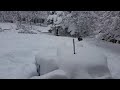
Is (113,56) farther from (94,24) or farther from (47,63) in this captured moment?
(47,63)

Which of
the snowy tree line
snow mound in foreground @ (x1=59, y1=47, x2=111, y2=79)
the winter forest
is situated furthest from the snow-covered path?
snow mound in foreground @ (x1=59, y1=47, x2=111, y2=79)

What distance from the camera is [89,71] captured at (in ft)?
9.59

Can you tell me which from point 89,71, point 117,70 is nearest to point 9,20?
point 117,70

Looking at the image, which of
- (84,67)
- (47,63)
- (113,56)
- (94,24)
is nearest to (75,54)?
(84,67)

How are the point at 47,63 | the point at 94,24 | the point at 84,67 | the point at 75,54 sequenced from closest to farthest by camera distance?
the point at 84,67, the point at 75,54, the point at 47,63, the point at 94,24

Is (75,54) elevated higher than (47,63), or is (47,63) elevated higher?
(75,54)

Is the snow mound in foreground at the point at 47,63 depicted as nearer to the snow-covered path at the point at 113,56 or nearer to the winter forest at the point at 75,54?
the winter forest at the point at 75,54

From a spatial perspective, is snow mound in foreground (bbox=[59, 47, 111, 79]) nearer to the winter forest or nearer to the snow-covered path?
the winter forest

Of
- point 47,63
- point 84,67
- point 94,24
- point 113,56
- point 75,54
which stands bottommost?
point 113,56

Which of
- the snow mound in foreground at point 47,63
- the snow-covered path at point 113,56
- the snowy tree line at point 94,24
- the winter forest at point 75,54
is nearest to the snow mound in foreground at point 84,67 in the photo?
the winter forest at point 75,54

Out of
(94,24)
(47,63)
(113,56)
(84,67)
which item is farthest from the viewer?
(94,24)

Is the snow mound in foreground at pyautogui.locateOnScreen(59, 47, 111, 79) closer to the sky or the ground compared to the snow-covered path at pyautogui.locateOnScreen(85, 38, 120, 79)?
closer to the sky

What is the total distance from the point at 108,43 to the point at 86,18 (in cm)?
241
